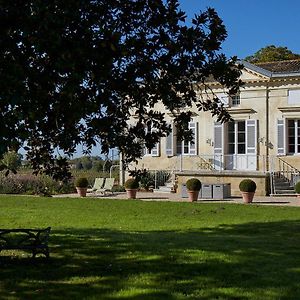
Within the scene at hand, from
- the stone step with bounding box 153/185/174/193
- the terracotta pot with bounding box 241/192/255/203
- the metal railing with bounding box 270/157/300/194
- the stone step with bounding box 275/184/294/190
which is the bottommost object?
the terracotta pot with bounding box 241/192/255/203

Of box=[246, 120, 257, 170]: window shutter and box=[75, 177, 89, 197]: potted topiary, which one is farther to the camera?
box=[246, 120, 257, 170]: window shutter

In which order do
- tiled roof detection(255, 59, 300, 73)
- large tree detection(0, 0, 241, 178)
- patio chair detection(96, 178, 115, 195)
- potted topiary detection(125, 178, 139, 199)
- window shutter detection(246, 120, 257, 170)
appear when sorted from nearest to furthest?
large tree detection(0, 0, 241, 178), potted topiary detection(125, 178, 139, 199), patio chair detection(96, 178, 115, 195), tiled roof detection(255, 59, 300, 73), window shutter detection(246, 120, 257, 170)

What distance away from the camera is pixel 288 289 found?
24.9 feet

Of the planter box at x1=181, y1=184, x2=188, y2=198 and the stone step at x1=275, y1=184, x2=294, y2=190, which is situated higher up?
the stone step at x1=275, y1=184, x2=294, y2=190

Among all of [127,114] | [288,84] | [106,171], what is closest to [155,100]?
[127,114]

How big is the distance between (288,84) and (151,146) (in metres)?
23.4

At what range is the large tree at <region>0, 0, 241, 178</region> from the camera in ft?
22.8

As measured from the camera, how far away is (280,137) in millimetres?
31266

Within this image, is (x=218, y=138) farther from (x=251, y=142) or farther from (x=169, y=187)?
(x=169, y=187)

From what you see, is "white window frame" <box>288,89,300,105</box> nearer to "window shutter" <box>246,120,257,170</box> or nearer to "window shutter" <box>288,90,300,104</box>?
"window shutter" <box>288,90,300,104</box>

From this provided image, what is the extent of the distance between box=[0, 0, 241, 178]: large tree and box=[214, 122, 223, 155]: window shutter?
23.4 metres

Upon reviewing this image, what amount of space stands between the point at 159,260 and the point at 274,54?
1629 inches

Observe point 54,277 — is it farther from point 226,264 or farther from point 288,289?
point 288,289

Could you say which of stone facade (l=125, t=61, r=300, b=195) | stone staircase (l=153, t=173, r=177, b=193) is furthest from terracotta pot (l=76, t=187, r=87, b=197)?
stone facade (l=125, t=61, r=300, b=195)
